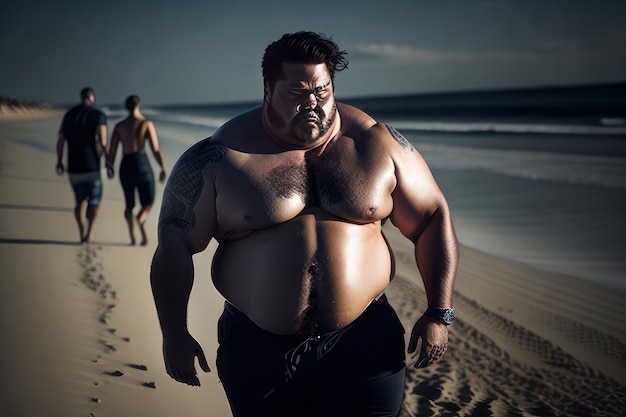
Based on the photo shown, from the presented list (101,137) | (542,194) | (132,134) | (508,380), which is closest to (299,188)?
(508,380)

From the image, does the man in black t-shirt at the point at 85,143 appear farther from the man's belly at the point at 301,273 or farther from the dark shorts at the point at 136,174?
the man's belly at the point at 301,273

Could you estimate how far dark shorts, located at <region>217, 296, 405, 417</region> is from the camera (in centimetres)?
215

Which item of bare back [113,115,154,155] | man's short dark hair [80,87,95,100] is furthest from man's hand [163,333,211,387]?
man's short dark hair [80,87,95,100]

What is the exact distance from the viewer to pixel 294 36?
211 centimetres

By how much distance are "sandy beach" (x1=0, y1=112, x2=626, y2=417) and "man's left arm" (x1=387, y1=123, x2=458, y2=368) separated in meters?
1.71

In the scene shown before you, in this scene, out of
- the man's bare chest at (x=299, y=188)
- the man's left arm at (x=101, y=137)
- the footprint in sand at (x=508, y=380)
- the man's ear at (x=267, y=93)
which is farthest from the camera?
the man's left arm at (x=101, y=137)

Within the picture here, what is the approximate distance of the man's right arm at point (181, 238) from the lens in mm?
2098

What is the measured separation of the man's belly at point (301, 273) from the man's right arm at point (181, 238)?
0.47 ft

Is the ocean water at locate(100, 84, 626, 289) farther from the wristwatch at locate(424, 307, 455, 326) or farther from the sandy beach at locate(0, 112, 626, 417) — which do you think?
the wristwatch at locate(424, 307, 455, 326)

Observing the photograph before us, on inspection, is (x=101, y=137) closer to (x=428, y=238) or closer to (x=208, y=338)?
(x=208, y=338)

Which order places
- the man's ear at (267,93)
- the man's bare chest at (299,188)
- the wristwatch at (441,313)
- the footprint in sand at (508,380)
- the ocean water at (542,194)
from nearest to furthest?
1. the man's bare chest at (299,188)
2. the man's ear at (267,93)
3. the wristwatch at (441,313)
4. the footprint in sand at (508,380)
5. the ocean water at (542,194)

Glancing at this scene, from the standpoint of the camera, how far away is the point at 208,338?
500cm

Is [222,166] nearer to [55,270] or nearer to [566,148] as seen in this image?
[55,270]

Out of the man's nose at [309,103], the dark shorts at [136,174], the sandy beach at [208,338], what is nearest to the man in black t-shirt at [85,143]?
the dark shorts at [136,174]
